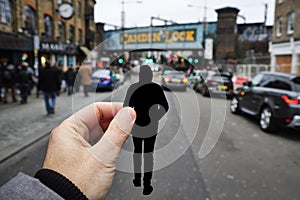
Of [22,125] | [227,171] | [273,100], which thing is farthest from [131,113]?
[22,125]

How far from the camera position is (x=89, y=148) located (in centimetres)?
80

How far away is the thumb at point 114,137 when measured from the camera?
0.57 m

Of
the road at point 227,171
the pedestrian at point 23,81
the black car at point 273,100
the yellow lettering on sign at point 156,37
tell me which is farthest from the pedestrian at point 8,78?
the yellow lettering on sign at point 156,37

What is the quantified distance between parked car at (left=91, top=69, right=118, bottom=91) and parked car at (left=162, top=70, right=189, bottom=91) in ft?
0.44

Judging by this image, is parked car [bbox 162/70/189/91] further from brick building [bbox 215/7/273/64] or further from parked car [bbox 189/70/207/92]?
brick building [bbox 215/7/273/64]

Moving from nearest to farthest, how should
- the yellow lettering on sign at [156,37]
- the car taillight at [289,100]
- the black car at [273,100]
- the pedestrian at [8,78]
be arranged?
the yellow lettering on sign at [156,37] < the car taillight at [289,100] < the black car at [273,100] < the pedestrian at [8,78]

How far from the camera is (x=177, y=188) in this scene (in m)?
3.28

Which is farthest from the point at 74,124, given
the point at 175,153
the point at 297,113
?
the point at 297,113

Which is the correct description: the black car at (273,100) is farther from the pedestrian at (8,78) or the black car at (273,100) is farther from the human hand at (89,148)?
the pedestrian at (8,78)

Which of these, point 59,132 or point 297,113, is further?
point 297,113

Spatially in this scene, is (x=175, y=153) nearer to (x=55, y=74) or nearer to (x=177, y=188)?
(x=177, y=188)

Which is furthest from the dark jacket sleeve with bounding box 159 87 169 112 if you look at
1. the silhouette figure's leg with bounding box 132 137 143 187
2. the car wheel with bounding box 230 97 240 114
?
the car wheel with bounding box 230 97 240 114

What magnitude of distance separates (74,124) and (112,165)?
231 mm

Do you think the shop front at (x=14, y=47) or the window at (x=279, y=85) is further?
the shop front at (x=14, y=47)
